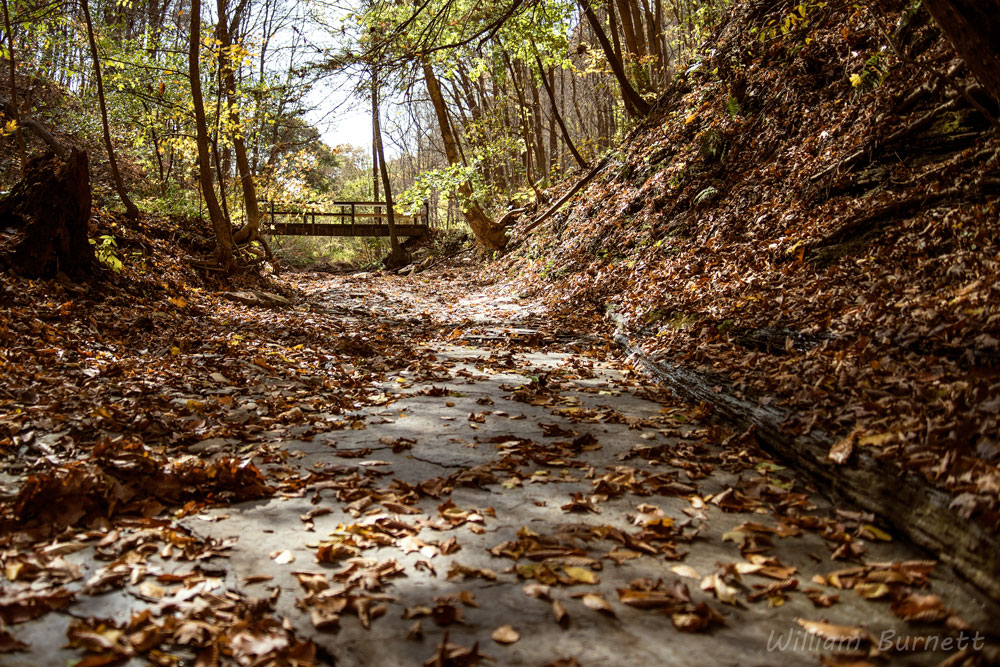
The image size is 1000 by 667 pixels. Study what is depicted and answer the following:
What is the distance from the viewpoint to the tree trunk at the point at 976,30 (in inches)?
132

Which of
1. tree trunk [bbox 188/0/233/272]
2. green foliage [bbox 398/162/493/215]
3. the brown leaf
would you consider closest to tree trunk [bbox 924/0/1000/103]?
the brown leaf

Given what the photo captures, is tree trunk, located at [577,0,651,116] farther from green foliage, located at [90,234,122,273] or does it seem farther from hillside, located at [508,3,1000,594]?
green foliage, located at [90,234,122,273]

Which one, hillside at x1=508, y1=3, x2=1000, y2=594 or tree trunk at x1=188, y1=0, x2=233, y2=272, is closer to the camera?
hillside at x1=508, y1=3, x2=1000, y2=594

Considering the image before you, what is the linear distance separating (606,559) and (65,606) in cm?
203

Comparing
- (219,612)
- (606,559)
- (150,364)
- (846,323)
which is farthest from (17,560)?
(846,323)

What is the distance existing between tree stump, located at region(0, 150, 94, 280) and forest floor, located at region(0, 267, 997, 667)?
1.90 m

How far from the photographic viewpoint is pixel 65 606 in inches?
78.0

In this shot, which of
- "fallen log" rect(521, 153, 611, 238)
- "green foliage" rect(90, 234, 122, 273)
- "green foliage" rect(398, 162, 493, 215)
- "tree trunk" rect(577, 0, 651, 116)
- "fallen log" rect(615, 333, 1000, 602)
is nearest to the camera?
"fallen log" rect(615, 333, 1000, 602)

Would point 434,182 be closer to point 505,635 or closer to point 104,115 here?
point 104,115

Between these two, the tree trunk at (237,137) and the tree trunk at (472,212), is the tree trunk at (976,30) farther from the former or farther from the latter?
the tree trunk at (472,212)

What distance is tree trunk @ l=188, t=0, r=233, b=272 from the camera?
955 cm

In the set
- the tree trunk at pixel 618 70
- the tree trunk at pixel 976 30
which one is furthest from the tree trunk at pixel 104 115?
the tree trunk at pixel 976 30

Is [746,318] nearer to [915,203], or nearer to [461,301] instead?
[915,203]

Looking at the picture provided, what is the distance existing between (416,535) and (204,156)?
1014 cm
